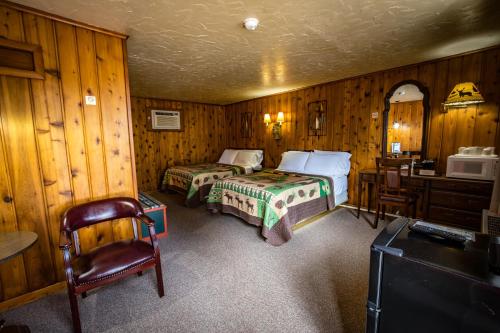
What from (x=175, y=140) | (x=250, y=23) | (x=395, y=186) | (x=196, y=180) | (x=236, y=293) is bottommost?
(x=236, y=293)

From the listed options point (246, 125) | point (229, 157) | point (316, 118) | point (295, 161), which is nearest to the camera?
point (295, 161)

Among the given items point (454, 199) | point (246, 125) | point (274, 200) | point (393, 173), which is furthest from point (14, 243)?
point (246, 125)

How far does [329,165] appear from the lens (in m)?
3.72

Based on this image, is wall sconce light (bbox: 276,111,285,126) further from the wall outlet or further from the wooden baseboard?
the wooden baseboard

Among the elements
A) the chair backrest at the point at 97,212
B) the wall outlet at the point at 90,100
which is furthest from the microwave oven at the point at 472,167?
the wall outlet at the point at 90,100

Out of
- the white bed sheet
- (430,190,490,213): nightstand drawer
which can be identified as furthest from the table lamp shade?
the white bed sheet

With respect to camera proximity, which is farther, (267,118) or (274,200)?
(267,118)

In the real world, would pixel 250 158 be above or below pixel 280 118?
below

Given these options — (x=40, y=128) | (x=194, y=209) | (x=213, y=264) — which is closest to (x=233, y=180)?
(x=194, y=209)

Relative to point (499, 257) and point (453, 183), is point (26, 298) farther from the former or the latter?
point (453, 183)

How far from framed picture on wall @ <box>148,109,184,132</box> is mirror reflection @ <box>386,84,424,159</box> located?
4493 millimetres

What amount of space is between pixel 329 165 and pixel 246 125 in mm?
2723

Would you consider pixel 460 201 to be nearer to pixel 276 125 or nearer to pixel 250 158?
pixel 276 125

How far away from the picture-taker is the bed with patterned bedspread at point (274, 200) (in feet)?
8.65
